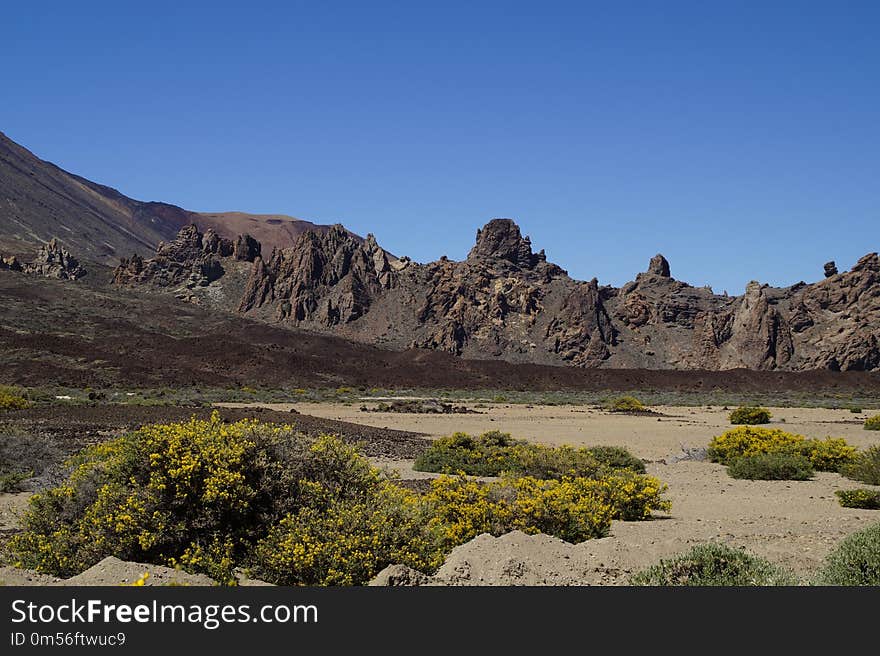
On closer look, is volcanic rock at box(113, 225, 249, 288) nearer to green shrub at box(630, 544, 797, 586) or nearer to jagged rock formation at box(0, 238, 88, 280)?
jagged rock formation at box(0, 238, 88, 280)

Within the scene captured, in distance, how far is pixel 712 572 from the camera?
659cm

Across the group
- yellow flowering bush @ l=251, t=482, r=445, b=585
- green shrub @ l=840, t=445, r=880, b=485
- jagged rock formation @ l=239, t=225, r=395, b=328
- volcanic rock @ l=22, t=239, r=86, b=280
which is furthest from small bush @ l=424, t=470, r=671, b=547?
volcanic rock @ l=22, t=239, r=86, b=280

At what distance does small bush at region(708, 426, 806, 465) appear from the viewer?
63.9ft

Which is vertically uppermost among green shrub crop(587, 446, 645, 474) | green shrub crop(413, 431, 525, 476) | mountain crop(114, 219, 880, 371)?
mountain crop(114, 219, 880, 371)

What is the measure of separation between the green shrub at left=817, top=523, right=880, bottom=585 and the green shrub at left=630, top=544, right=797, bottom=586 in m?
0.37

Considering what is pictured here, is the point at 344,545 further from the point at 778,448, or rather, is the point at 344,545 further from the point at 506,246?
the point at 506,246

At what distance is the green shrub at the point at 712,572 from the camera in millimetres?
6301

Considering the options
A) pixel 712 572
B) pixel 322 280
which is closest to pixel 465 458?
pixel 712 572

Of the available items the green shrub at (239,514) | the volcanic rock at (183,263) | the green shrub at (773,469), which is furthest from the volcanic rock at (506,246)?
the green shrub at (239,514)

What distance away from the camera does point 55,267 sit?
126562 mm

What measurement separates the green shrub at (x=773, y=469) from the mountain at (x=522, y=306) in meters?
91.6

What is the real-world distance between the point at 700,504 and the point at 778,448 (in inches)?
279

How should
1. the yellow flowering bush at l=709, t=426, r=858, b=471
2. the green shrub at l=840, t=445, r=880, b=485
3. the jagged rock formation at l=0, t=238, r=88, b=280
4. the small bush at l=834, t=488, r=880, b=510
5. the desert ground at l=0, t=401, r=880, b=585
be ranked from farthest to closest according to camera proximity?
the jagged rock formation at l=0, t=238, r=88, b=280 < the yellow flowering bush at l=709, t=426, r=858, b=471 < the green shrub at l=840, t=445, r=880, b=485 < the small bush at l=834, t=488, r=880, b=510 < the desert ground at l=0, t=401, r=880, b=585

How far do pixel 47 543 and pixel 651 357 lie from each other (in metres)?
111
